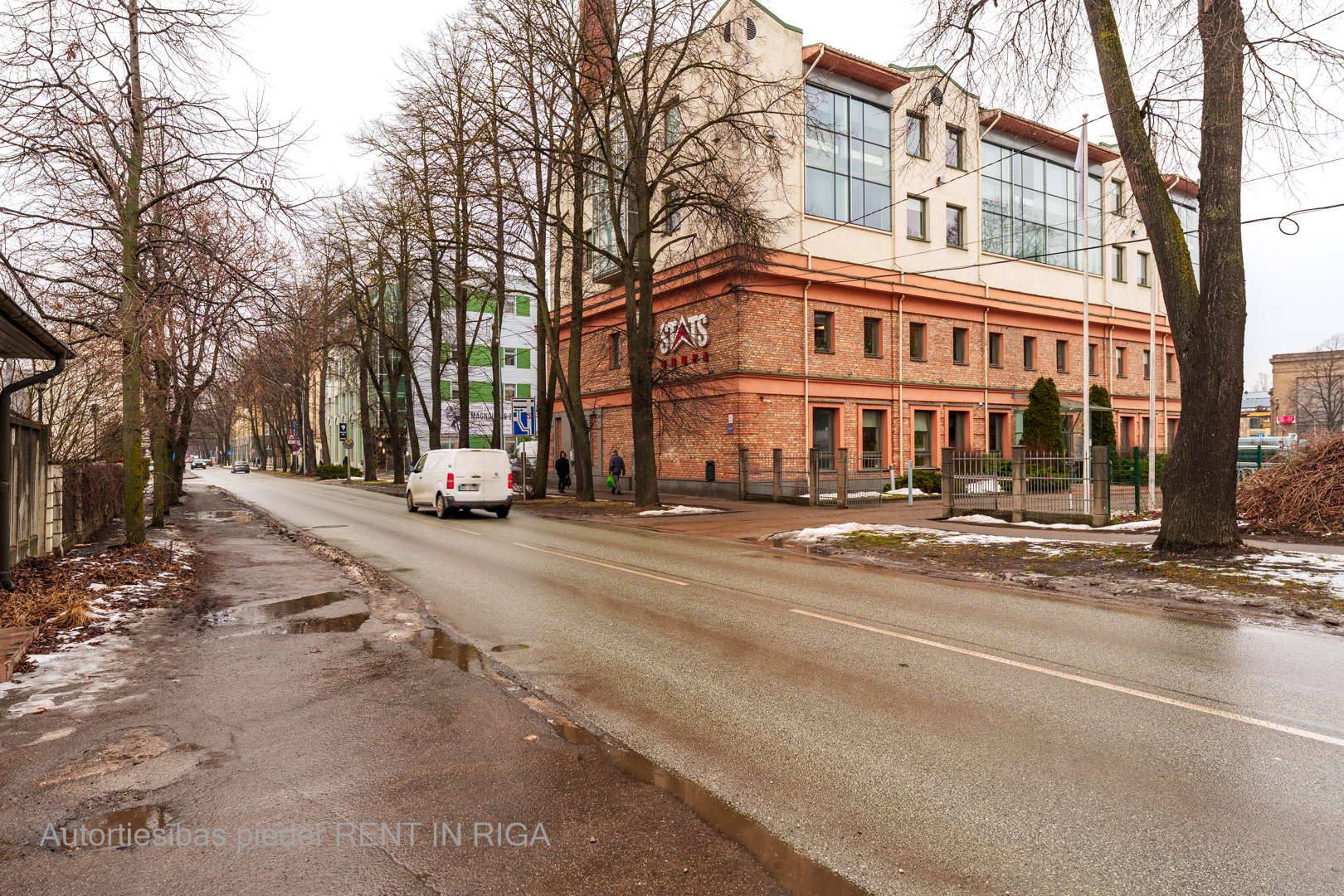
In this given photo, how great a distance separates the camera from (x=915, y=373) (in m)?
31.6

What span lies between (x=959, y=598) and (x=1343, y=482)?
9.74 m

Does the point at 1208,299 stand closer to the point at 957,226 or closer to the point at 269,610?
the point at 269,610

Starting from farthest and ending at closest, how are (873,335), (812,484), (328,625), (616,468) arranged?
Result: (616,468), (873,335), (812,484), (328,625)

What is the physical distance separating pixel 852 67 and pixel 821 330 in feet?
32.7

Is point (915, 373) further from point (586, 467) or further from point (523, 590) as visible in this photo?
point (523, 590)

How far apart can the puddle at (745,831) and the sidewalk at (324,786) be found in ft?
0.25

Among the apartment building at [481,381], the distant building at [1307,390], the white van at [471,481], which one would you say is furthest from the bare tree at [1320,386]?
the white van at [471,481]

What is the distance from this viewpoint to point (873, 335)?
30.8 meters

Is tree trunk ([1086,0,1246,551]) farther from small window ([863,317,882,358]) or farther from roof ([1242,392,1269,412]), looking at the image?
roof ([1242,392,1269,412])

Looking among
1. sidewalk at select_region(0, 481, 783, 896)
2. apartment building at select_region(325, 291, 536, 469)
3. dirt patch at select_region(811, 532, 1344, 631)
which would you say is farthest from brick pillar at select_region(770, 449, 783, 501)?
apartment building at select_region(325, 291, 536, 469)

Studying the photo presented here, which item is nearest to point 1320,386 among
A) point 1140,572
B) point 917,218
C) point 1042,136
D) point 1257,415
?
point 1257,415

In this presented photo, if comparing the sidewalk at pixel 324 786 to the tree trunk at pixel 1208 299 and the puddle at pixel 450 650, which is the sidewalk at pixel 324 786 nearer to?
the puddle at pixel 450 650

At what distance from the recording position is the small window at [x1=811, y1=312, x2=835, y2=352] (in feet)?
94.7

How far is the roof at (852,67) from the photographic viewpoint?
2900 cm
